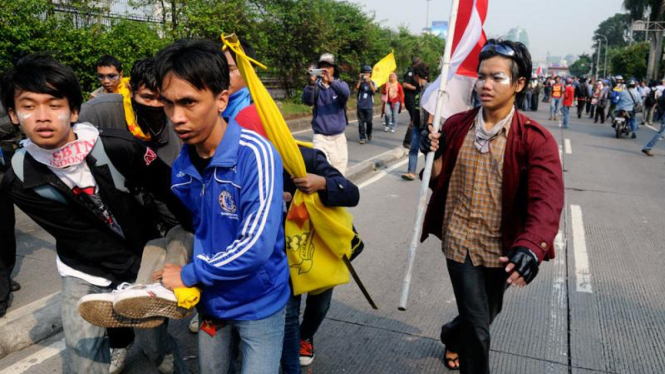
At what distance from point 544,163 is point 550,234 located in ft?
1.11

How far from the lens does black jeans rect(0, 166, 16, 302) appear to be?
156 inches

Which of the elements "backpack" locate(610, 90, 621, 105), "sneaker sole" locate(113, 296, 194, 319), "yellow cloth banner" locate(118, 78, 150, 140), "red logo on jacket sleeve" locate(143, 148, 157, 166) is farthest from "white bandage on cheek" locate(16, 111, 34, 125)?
"backpack" locate(610, 90, 621, 105)

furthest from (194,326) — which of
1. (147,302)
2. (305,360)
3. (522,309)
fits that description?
(522,309)

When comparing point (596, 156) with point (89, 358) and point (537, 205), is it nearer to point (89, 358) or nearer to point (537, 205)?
point (537, 205)

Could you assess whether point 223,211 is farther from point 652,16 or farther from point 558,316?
point 652,16

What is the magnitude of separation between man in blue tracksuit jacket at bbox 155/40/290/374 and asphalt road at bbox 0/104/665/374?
1352mm

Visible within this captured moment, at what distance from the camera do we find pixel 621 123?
1642 cm

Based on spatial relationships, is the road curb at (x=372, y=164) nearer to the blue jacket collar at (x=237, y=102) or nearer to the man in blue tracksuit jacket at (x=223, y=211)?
the blue jacket collar at (x=237, y=102)

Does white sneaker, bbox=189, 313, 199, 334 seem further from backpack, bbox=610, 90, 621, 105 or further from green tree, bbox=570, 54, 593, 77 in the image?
green tree, bbox=570, 54, 593, 77

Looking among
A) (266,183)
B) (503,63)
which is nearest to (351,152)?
(503,63)

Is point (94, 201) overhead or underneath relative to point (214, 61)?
underneath

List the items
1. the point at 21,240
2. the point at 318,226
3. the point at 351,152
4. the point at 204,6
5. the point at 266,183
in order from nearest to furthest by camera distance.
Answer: the point at 266,183 < the point at 318,226 < the point at 21,240 < the point at 351,152 < the point at 204,6

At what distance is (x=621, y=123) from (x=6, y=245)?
16584 mm

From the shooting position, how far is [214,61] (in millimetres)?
2016
